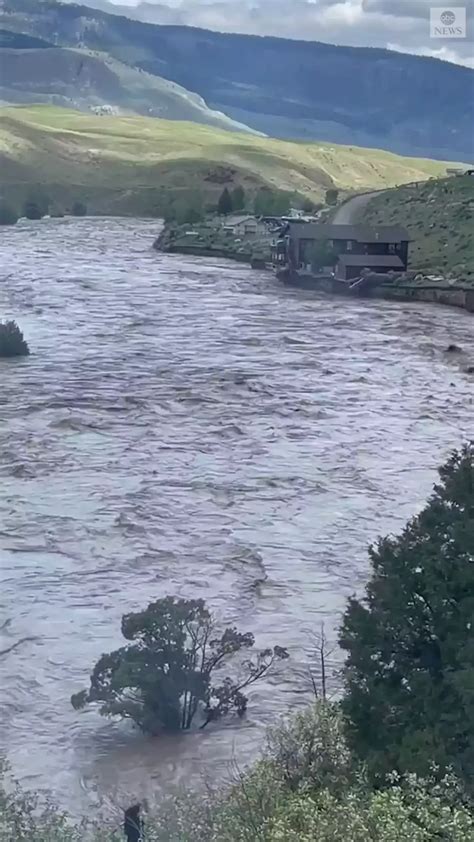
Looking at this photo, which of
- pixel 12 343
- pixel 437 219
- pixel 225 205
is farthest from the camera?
pixel 225 205

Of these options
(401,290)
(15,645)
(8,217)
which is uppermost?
(8,217)

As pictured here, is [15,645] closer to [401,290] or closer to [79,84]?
[401,290]

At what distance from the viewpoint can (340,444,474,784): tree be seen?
2.05m

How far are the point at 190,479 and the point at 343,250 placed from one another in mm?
5317

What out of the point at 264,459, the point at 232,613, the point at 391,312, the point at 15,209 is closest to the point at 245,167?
the point at 15,209

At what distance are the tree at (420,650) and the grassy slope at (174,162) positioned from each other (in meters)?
15.6

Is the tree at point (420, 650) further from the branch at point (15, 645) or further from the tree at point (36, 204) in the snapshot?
the tree at point (36, 204)

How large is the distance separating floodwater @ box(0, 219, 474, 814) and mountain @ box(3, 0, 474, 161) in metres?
1.27

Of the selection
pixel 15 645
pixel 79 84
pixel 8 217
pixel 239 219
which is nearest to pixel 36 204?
pixel 8 217

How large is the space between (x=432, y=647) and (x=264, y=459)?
2583 millimetres

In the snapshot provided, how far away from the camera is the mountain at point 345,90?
8008 millimetres

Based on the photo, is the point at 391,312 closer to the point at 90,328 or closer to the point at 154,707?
the point at 90,328

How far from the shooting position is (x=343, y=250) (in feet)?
31.2

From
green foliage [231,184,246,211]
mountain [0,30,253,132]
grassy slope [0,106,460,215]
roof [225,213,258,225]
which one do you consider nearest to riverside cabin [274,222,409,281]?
roof [225,213,258,225]
